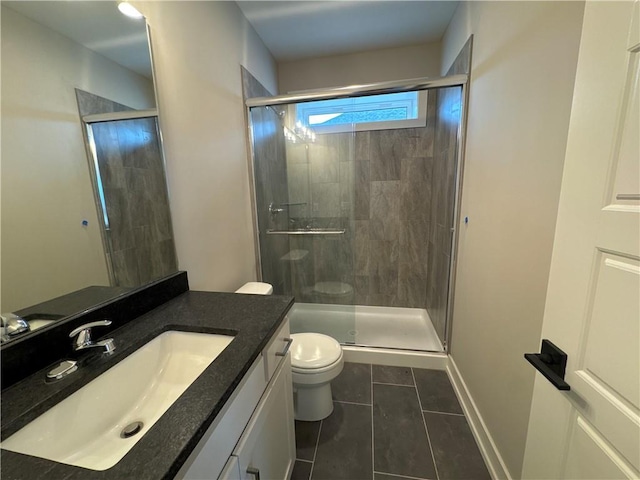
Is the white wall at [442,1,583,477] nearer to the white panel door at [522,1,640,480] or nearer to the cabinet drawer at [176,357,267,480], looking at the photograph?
the white panel door at [522,1,640,480]

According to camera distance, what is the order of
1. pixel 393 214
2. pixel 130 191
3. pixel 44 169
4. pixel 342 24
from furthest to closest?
1. pixel 393 214
2. pixel 342 24
3. pixel 130 191
4. pixel 44 169

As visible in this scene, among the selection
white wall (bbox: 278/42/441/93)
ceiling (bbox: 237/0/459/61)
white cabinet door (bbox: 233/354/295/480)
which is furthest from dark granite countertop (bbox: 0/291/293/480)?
white wall (bbox: 278/42/441/93)

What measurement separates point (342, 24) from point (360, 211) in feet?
5.26

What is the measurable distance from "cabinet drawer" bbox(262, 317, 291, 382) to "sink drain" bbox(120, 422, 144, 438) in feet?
1.21

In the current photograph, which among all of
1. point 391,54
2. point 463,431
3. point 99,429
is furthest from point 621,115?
point 391,54

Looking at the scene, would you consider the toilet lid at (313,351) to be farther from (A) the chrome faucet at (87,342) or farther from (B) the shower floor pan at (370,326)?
(A) the chrome faucet at (87,342)

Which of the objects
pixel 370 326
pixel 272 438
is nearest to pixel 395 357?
pixel 370 326

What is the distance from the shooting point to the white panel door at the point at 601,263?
1.47 feet

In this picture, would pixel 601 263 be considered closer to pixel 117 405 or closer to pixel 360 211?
pixel 117 405

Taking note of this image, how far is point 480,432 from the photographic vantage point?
4.54 feet

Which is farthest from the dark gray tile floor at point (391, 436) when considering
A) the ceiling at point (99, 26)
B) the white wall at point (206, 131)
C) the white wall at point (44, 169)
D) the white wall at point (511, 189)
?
the ceiling at point (99, 26)

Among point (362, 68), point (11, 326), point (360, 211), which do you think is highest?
point (362, 68)

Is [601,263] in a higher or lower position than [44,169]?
lower

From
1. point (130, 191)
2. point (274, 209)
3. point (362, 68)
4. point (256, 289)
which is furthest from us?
A: point (362, 68)
